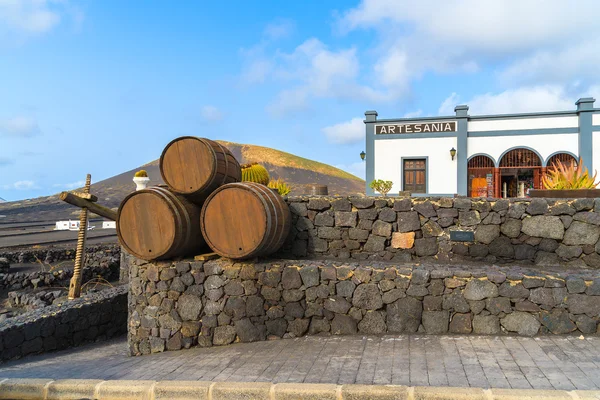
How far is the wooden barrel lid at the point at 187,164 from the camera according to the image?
608cm

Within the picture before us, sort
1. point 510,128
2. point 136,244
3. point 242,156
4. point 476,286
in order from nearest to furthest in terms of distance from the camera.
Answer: point 476,286
point 136,244
point 510,128
point 242,156

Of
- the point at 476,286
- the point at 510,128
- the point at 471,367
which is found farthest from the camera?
the point at 510,128

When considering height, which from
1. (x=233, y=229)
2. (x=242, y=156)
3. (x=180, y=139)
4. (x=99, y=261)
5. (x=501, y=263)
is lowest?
(x=99, y=261)

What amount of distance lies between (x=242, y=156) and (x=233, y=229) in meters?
50.9

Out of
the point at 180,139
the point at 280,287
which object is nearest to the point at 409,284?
the point at 280,287

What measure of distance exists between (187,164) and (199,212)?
795mm

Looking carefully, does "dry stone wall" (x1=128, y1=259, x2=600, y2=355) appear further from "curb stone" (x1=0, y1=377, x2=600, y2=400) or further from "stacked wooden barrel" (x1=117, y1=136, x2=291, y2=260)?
"curb stone" (x1=0, y1=377, x2=600, y2=400)

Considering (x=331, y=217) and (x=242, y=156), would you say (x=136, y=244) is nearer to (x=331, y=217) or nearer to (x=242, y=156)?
(x=331, y=217)

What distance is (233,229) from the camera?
19.0ft

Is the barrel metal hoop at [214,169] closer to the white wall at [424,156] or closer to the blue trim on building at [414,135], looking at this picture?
the white wall at [424,156]

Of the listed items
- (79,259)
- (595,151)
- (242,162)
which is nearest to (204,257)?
(79,259)

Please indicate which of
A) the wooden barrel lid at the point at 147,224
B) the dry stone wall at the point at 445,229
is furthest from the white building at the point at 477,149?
the wooden barrel lid at the point at 147,224

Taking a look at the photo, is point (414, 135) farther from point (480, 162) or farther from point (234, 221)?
point (234, 221)

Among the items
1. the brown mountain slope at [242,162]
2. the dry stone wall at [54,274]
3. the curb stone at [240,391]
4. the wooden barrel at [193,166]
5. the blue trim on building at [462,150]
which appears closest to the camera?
the curb stone at [240,391]
